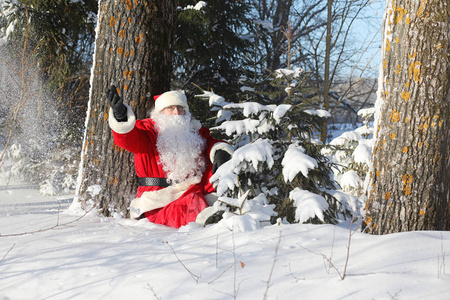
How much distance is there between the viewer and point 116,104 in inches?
147

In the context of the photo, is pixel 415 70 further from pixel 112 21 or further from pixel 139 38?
pixel 112 21

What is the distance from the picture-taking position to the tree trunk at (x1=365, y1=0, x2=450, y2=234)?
3.02m

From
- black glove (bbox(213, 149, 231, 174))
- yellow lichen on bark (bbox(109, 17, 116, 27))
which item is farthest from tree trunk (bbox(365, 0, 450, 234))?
yellow lichen on bark (bbox(109, 17, 116, 27))

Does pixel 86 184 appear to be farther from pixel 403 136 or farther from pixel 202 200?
pixel 403 136

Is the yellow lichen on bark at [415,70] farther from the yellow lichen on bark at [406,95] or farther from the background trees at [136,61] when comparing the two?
the background trees at [136,61]

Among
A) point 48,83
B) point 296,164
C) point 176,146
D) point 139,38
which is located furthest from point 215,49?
point 296,164

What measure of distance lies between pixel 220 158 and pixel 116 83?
1350 millimetres

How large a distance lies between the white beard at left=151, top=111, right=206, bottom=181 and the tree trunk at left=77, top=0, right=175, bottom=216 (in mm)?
339

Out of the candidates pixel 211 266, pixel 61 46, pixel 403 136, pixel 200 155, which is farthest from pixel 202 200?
pixel 61 46

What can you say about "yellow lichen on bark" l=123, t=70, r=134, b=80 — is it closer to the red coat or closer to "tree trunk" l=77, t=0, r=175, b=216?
"tree trunk" l=77, t=0, r=175, b=216

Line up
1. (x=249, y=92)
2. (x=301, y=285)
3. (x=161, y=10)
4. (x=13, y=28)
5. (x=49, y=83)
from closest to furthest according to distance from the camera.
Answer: (x=301, y=285) → (x=161, y=10) → (x=249, y=92) → (x=13, y=28) → (x=49, y=83)

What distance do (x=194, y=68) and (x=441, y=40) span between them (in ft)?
22.9

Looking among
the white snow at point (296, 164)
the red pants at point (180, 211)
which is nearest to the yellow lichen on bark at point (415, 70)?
the white snow at point (296, 164)

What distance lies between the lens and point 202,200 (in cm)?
412
